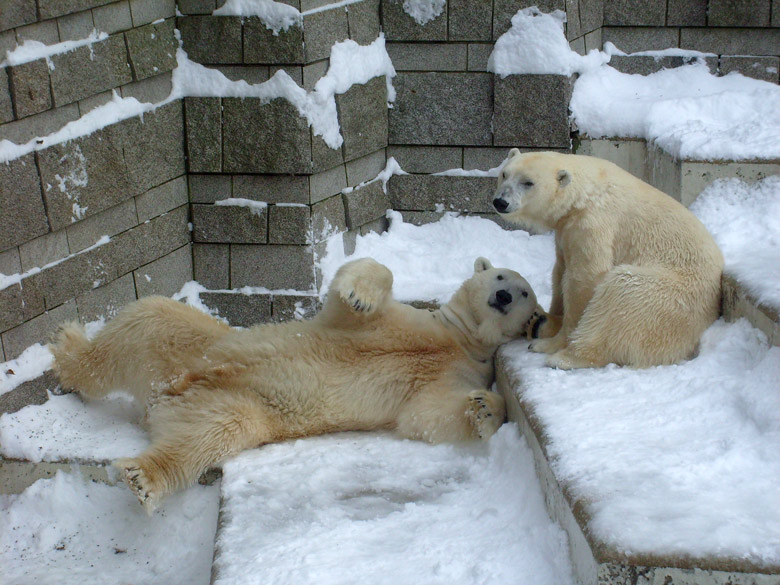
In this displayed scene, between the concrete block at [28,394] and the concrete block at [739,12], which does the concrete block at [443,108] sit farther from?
the concrete block at [28,394]

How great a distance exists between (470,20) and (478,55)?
210 millimetres

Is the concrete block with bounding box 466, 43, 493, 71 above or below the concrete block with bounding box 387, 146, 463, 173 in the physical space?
above

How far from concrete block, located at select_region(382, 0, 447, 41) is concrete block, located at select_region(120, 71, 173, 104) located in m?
1.39

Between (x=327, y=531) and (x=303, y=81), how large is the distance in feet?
8.74

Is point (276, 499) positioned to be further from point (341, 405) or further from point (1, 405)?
point (1, 405)

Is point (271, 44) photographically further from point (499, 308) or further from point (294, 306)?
point (499, 308)

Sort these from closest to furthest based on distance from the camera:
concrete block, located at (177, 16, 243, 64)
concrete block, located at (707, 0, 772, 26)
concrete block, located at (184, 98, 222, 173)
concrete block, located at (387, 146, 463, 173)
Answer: concrete block, located at (177, 16, 243, 64)
concrete block, located at (184, 98, 222, 173)
concrete block, located at (387, 146, 463, 173)
concrete block, located at (707, 0, 772, 26)

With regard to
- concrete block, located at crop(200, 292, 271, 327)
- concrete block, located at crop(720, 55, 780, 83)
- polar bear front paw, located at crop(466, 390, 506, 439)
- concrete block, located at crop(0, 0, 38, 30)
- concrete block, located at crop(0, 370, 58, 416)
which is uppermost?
concrete block, located at crop(0, 0, 38, 30)

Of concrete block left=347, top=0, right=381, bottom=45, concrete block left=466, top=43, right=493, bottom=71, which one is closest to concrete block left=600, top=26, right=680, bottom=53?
concrete block left=466, top=43, right=493, bottom=71

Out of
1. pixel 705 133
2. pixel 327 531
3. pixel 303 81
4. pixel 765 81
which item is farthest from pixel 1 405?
pixel 765 81

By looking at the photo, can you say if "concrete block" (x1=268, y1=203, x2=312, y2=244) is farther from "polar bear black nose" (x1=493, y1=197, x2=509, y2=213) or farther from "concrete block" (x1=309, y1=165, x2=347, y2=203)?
"polar bear black nose" (x1=493, y1=197, x2=509, y2=213)

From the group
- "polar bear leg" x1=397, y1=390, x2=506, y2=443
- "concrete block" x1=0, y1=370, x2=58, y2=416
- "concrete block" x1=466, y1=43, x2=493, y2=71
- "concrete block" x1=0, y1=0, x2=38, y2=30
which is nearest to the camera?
"polar bear leg" x1=397, y1=390, x2=506, y2=443

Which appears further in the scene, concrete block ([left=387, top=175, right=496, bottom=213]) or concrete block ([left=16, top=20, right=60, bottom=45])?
concrete block ([left=387, top=175, right=496, bottom=213])

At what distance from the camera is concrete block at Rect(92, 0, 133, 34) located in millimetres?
4223
